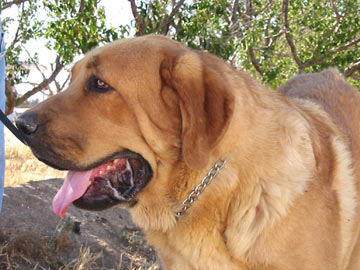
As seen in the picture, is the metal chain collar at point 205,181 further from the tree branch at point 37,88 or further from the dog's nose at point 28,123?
the tree branch at point 37,88

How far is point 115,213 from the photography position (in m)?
5.78

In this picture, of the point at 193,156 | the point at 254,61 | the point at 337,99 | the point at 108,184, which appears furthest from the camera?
the point at 254,61

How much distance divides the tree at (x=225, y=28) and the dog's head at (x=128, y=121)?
2.18 meters

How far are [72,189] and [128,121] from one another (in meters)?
0.55

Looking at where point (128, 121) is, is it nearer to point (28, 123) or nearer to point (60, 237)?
point (28, 123)

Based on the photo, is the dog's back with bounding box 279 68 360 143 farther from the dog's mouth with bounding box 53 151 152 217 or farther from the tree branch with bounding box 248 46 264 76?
the tree branch with bounding box 248 46 264 76

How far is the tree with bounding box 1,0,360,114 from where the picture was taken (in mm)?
5125

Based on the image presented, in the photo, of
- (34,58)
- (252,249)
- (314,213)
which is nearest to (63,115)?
(252,249)

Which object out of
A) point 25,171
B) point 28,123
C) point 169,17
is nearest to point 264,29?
point 169,17

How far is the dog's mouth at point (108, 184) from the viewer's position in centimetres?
294

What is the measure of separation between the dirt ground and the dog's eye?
191cm

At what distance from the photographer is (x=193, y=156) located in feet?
8.73

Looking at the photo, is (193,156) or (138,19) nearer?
(193,156)

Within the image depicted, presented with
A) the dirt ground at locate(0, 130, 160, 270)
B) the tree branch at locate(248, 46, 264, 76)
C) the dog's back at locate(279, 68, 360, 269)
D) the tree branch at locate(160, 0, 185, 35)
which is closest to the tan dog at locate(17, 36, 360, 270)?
the dog's back at locate(279, 68, 360, 269)
